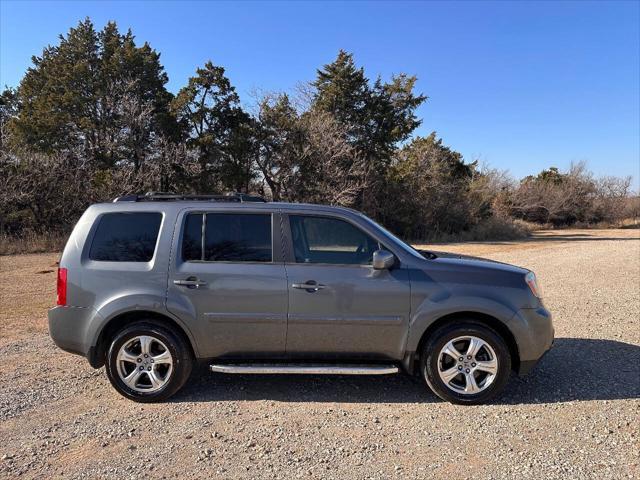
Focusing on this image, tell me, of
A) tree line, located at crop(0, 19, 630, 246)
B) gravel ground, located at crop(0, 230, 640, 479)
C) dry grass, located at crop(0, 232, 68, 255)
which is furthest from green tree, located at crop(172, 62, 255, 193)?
gravel ground, located at crop(0, 230, 640, 479)

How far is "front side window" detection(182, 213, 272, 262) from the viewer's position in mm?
4418

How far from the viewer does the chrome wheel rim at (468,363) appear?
14.1 feet

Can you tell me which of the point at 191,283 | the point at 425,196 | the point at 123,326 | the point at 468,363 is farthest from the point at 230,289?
the point at 425,196

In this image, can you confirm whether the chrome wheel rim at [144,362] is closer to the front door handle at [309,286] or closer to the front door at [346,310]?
the front door at [346,310]

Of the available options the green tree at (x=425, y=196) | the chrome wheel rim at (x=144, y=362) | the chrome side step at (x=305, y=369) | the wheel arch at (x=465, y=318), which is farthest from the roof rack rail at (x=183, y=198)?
the green tree at (x=425, y=196)

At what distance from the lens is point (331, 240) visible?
15.5 feet

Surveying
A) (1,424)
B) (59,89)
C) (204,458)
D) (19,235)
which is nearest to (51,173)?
(19,235)

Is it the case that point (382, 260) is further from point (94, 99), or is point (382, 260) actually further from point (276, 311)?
point (94, 99)

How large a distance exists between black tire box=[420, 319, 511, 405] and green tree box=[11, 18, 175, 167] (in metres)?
21.7

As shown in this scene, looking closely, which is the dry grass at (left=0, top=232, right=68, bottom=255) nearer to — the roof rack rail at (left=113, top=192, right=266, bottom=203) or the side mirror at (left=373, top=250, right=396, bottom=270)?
the roof rack rail at (left=113, top=192, right=266, bottom=203)

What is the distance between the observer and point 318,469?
3.27m

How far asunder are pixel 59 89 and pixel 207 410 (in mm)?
26980

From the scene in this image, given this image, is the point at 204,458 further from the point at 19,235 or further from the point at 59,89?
the point at 59,89

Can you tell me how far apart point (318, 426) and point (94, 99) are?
2588 cm
